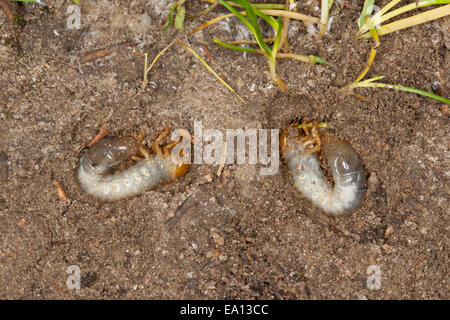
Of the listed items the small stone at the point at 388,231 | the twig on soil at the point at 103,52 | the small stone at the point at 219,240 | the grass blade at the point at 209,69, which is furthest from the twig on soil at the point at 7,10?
the small stone at the point at 388,231

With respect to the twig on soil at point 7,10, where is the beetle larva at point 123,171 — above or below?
below

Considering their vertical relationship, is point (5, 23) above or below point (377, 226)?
above

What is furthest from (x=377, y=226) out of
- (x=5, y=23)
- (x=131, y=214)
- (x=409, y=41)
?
(x=5, y=23)

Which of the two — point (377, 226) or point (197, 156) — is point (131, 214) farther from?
point (377, 226)

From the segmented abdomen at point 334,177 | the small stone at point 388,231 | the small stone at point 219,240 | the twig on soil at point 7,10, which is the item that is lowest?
the small stone at point 219,240

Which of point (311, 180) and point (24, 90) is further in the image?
point (311, 180)

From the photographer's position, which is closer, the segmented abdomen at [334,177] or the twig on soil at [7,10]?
the twig on soil at [7,10]

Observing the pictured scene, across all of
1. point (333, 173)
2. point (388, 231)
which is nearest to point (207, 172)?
point (333, 173)

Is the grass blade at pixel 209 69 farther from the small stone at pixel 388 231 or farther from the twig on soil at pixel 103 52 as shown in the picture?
the small stone at pixel 388 231
